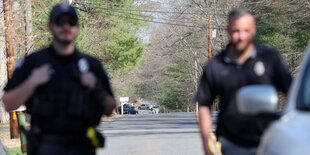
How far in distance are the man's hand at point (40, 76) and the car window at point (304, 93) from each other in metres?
1.90

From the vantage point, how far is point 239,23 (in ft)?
17.0

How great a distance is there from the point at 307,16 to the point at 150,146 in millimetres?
13298

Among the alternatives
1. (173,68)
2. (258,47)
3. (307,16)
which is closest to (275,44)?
(307,16)

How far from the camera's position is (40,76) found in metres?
4.74

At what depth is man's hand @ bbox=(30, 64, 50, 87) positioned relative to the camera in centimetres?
474

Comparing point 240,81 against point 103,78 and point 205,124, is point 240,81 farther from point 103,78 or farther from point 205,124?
point 103,78

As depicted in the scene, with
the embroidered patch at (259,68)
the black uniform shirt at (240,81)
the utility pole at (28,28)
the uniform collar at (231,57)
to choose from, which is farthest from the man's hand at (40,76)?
the utility pole at (28,28)

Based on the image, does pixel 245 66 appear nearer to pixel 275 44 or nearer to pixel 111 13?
pixel 275 44

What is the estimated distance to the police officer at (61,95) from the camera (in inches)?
188

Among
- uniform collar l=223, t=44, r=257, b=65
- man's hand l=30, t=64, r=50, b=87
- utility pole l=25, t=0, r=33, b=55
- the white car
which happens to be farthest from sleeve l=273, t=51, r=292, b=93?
utility pole l=25, t=0, r=33, b=55

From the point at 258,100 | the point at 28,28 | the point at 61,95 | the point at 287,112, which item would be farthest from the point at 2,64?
the point at 258,100

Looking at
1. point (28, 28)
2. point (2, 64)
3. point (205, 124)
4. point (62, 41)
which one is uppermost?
point (28, 28)

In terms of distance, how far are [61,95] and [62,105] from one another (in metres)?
0.08

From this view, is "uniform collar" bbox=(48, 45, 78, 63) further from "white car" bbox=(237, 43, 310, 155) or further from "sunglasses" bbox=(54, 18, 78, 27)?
"white car" bbox=(237, 43, 310, 155)
